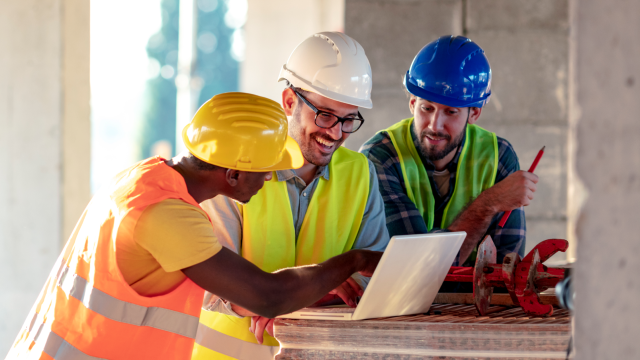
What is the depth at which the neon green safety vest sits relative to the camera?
124 inches

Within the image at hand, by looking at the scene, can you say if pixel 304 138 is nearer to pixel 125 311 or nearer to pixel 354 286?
pixel 354 286

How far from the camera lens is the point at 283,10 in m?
8.83

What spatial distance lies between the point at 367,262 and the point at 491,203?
101 centimetres

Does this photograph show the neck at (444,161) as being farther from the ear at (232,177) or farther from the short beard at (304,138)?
the ear at (232,177)

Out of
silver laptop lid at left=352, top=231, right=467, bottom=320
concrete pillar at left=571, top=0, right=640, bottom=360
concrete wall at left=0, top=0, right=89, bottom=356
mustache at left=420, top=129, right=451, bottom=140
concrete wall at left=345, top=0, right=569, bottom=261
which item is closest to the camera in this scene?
concrete pillar at left=571, top=0, right=640, bottom=360

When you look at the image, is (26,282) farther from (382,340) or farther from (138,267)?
(382,340)

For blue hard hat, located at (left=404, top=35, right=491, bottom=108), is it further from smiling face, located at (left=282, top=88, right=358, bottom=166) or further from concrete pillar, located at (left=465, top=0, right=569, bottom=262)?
concrete pillar, located at (left=465, top=0, right=569, bottom=262)

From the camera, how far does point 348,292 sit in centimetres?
216

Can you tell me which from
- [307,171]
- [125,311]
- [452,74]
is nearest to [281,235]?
[307,171]

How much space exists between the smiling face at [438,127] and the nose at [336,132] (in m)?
0.72

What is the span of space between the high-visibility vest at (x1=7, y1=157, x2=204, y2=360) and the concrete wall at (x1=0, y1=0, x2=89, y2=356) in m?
2.90

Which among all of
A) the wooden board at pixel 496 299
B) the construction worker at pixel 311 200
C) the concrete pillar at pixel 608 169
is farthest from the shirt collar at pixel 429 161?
the concrete pillar at pixel 608 169

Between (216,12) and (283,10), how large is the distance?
8918mm

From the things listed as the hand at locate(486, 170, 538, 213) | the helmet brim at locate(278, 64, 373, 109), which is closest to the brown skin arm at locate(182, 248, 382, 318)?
the helmet brim at locate(278, 64, 373, 109)
